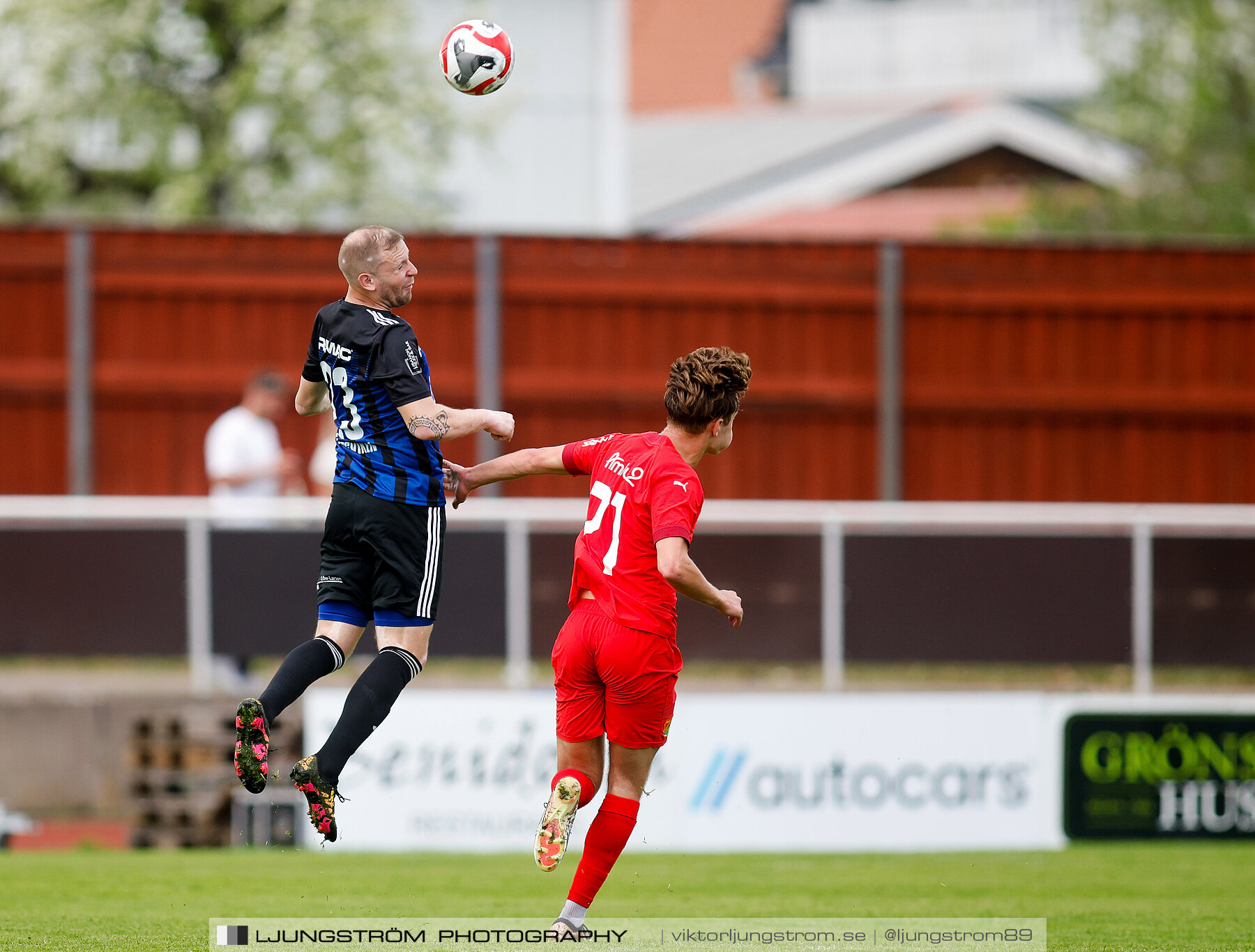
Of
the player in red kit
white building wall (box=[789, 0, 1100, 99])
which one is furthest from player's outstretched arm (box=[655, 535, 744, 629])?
white building wall (box=[789, 0, 1100, 99])

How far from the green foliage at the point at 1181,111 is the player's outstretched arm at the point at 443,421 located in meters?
18.2

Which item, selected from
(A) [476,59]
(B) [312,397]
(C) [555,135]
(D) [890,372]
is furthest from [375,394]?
(C) [555,135]

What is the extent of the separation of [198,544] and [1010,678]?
18.8 feet

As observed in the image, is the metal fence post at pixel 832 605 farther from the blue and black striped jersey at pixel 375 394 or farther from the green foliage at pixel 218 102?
the green foliage at pixel 218 102

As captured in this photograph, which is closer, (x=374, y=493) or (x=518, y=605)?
(x=374, y=493)

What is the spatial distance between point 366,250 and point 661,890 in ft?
13.6

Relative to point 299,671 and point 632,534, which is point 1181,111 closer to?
point 632,534

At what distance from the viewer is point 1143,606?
10242 millimetres

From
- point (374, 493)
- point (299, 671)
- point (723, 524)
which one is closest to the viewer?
point (299, 671)

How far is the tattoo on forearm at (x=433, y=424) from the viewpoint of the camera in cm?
534

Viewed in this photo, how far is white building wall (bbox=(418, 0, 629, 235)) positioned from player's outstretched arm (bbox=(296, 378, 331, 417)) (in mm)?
18379

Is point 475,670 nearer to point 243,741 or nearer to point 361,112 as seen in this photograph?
point 243,741

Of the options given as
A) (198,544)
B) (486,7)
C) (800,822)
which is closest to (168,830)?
(198,544)

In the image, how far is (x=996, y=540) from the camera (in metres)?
10.3
